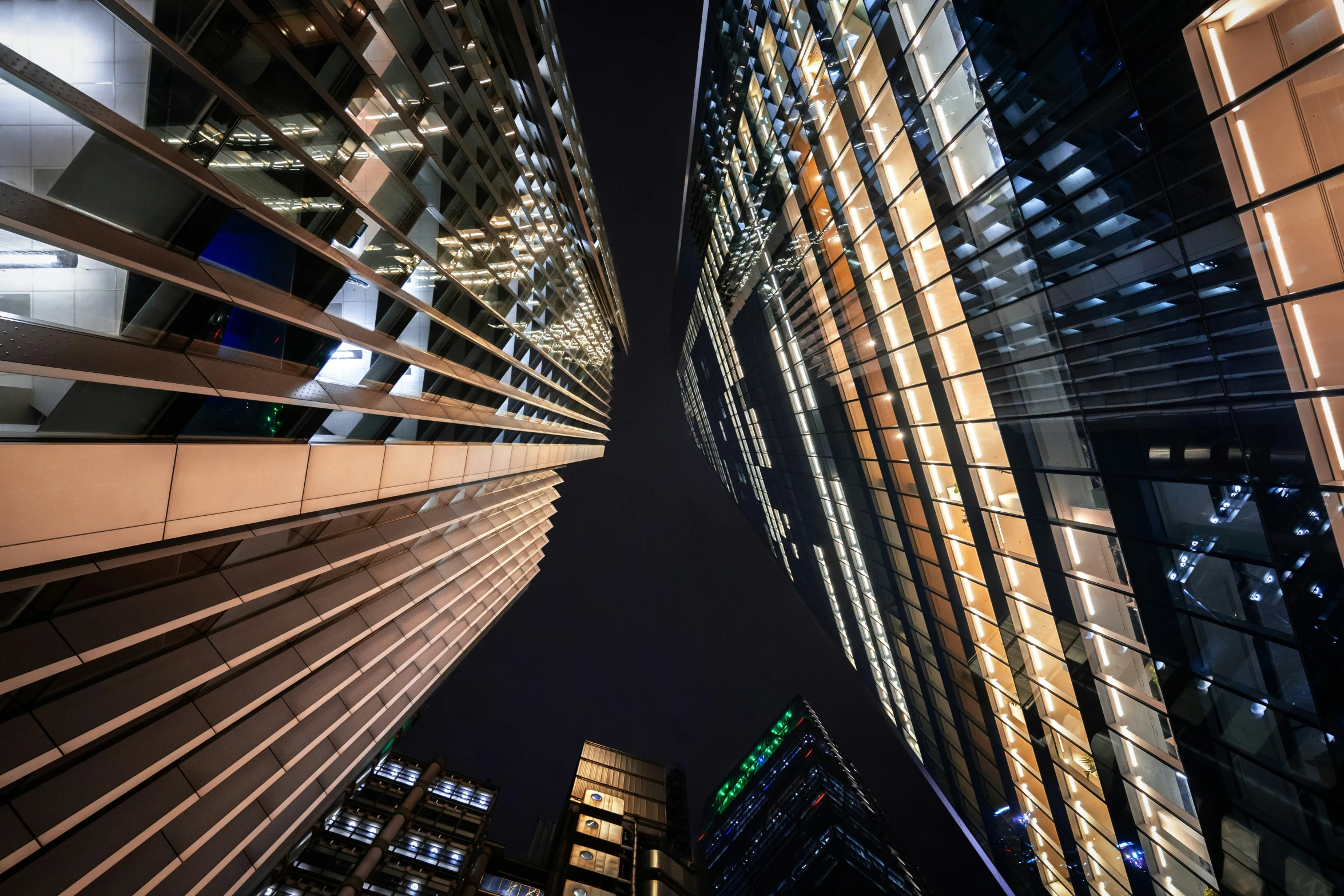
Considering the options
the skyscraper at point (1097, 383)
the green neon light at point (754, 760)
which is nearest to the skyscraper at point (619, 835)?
the green neon light at point (754, 760)

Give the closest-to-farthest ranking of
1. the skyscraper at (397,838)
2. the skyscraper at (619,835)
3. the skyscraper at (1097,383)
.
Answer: the skyscraper at (1097,383) → the skyscraper at (619,835) → the skyscraper at (397,838)

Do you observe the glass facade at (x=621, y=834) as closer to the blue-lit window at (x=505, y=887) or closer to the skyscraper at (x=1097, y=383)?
the blue-lit window at (x=505, y=887)

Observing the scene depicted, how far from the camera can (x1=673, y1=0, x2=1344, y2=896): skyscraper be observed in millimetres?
9750

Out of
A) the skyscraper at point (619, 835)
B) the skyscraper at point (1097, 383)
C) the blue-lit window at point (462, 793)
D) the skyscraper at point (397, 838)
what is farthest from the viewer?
the blue-lit window at point (462, 793)

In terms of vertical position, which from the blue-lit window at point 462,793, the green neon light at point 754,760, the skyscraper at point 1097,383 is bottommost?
the green neon light at point 754,760

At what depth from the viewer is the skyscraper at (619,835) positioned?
45750 millimetres

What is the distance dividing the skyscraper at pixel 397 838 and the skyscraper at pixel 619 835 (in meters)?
10.9

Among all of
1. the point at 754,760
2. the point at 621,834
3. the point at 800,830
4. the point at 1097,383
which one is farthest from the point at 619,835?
the point at 1097,383

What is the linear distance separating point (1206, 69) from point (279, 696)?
100 ft

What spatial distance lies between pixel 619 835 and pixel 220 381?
5838cm

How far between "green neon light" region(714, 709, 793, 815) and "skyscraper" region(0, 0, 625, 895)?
265ft

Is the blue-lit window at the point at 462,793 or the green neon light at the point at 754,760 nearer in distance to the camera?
the blue-lit window at the point at 462,793

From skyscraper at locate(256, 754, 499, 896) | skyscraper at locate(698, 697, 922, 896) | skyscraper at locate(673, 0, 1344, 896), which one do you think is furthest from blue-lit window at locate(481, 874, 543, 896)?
skyscraper at locate(673, 0, 1344, 896)

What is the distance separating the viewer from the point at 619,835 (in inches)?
2111
